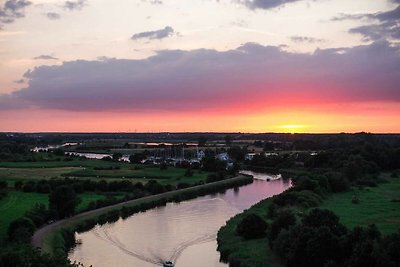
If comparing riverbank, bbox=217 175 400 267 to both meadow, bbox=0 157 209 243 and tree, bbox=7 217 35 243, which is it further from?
meadow, bbox=0 157 209 243

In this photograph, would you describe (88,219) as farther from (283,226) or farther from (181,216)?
(283,226)

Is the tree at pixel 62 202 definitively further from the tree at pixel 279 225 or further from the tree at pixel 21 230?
the tree at pixel 279 225

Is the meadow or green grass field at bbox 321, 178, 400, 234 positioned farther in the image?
the meadow

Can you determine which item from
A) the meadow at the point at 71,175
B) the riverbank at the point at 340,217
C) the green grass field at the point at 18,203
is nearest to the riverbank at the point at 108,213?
the green grass field at the point at 18,203

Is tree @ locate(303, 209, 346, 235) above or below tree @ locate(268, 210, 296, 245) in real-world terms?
above

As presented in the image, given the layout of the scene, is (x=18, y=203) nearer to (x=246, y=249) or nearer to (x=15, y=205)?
(x=15, y=205)

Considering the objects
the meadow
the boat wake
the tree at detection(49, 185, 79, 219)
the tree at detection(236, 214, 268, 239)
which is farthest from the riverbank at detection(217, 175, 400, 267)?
the meadow

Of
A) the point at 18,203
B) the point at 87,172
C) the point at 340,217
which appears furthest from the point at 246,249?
the point at 87,172
